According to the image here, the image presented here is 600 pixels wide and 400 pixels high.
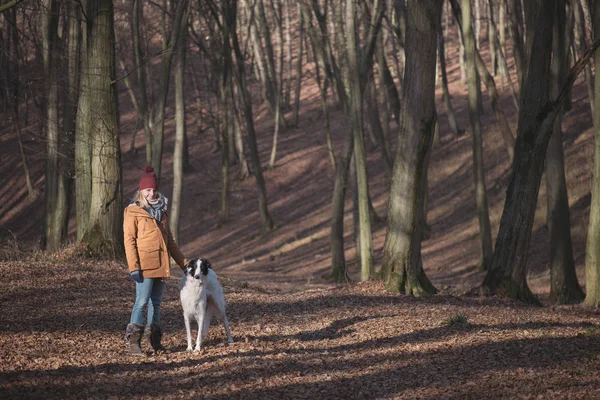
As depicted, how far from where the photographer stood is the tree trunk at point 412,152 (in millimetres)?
13984

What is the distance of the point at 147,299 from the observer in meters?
9.00

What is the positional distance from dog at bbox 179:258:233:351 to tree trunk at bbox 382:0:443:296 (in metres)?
5.64

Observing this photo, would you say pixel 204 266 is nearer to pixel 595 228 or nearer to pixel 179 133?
pixel 595 228

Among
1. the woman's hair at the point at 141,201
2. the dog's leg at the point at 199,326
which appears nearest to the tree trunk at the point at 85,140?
the woman's hair at the point at 141,201

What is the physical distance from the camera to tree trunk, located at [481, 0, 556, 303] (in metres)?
14.1

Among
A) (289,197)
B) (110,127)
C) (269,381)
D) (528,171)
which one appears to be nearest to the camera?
(269,381)

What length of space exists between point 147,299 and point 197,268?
27.7 inches

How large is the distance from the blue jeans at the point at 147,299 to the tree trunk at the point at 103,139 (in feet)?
22.1

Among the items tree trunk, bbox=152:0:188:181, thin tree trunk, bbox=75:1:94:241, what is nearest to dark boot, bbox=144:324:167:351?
thin tree trunk, bbox=75:1:94:241

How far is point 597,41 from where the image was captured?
13969mm

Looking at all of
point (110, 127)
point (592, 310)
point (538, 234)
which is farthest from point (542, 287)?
point (110, 127)

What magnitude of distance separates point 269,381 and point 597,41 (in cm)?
940

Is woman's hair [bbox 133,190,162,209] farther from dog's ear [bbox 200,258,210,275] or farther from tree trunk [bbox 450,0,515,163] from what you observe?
tree trunk [bbox 450,0,515,163]

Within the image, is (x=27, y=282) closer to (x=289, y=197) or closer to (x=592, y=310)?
(x=592, y=310)
